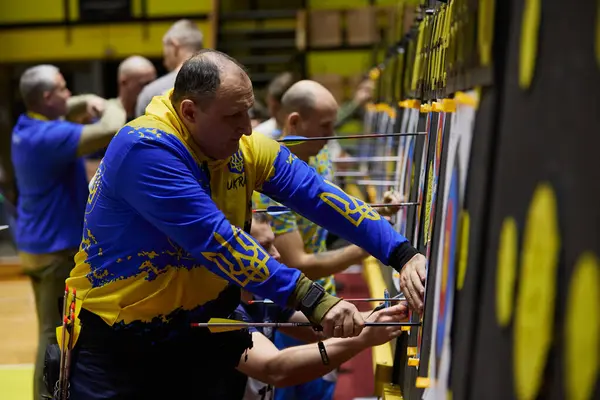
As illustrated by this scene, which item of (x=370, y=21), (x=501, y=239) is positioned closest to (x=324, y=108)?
(x=501, y=239)

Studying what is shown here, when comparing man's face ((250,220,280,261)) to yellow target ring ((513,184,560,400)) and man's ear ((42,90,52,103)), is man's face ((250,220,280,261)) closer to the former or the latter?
yellow target ring ((513,184,560,400))

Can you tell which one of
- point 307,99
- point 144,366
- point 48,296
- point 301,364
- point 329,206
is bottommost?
point 48,296

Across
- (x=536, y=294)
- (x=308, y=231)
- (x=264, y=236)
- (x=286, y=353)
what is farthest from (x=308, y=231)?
(x=536, y=294)

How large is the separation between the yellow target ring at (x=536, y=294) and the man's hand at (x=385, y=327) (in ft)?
3.37

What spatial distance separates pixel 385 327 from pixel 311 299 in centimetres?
37

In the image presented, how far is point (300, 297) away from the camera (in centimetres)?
186

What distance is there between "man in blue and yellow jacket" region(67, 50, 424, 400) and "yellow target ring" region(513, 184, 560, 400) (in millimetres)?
820

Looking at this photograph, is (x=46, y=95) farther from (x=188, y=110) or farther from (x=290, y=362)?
(x=188, y=110)

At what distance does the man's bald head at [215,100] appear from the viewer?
1.95 meters

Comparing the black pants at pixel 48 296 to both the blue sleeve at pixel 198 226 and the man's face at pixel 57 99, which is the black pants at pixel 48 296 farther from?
the blue sleeve at pixel 198 226

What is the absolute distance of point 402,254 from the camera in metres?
2.07

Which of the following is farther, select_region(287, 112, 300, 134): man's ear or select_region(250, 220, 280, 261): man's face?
select_region(287, 112, 300, 134): man's ear

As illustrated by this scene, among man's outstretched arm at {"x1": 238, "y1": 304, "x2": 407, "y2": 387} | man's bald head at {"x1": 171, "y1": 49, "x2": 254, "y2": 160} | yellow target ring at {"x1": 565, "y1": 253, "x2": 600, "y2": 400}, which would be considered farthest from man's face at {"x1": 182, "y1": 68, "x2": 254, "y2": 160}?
yellow target ring at {"x1": 565, "y1": 253, "x2": 600, "y2": 400}

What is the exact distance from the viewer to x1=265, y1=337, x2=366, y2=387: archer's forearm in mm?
2389
